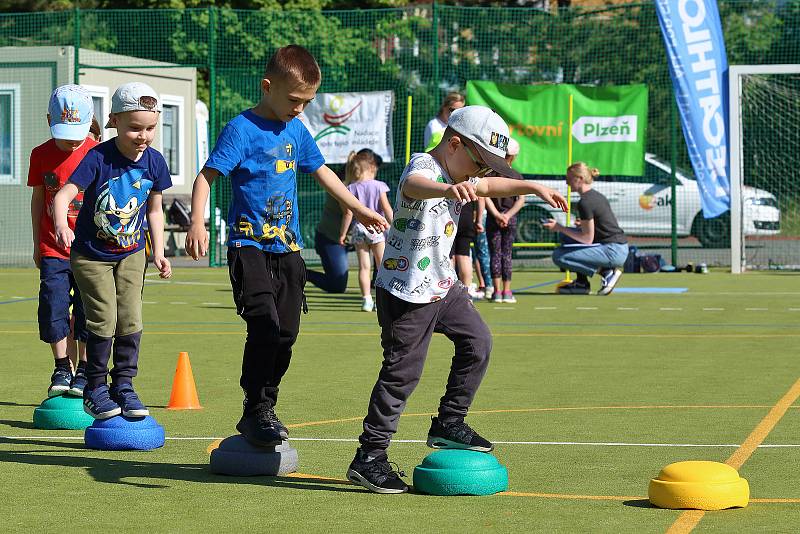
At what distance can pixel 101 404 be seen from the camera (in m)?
7.51

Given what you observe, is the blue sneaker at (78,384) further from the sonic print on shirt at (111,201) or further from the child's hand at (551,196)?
the child's hand at (551,196)

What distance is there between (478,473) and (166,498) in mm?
1295

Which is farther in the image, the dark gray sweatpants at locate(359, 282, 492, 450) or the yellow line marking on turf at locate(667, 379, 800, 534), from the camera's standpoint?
the dark gray sweatpants at locate(359, 282, 492, 450)

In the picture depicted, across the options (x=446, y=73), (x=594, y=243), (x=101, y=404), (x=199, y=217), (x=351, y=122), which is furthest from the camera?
(x=446, y=73)

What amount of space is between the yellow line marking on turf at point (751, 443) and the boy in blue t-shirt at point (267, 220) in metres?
1.93

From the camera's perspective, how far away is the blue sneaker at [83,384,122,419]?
7.51 m

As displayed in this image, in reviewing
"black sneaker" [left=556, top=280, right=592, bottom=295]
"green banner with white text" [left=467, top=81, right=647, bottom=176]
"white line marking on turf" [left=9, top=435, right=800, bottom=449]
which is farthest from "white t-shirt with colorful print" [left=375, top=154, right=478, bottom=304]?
"green banner with white text" [left=467, top=81, right=647, bottom=176]

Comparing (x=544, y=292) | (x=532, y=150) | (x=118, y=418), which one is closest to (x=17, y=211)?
(x=532, y=150)

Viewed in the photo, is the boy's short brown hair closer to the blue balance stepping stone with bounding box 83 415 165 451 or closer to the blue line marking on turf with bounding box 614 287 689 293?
the blue balance stepping stone with bounding box 83 415 165 451

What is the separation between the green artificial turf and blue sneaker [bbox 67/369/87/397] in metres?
0.36

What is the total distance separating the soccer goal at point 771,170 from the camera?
23.5 metres

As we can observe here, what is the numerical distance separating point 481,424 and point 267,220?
2.09 m

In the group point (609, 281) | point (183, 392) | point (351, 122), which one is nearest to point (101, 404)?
point (183, 392)

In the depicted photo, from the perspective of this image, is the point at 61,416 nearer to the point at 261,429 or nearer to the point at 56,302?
the point at 56,302
